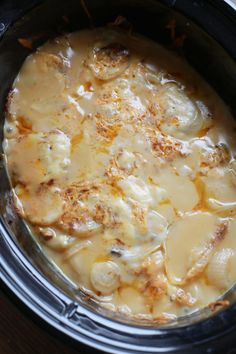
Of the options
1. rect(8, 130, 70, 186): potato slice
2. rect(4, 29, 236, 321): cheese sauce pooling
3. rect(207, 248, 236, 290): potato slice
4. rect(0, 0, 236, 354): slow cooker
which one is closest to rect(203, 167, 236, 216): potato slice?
rect(4, 29, 236, 321): cheese sauce pooling

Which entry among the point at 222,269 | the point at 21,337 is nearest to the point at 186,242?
the point at 222,269

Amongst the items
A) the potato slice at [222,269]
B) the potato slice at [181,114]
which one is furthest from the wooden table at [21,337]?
the potato slice at [181,114]

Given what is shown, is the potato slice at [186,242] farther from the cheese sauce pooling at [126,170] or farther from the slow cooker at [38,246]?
the slow cooker at [38,246]

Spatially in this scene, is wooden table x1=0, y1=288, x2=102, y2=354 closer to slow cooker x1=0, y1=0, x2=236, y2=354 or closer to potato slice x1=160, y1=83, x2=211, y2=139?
slow cooker x1=0, y1=0, x2=236, y2=354

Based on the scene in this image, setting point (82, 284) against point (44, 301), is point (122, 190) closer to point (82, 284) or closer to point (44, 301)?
point (82, 284)

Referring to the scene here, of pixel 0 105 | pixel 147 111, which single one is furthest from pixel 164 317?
pixel 0 105

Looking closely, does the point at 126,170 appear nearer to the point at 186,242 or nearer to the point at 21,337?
the point at 186,242
